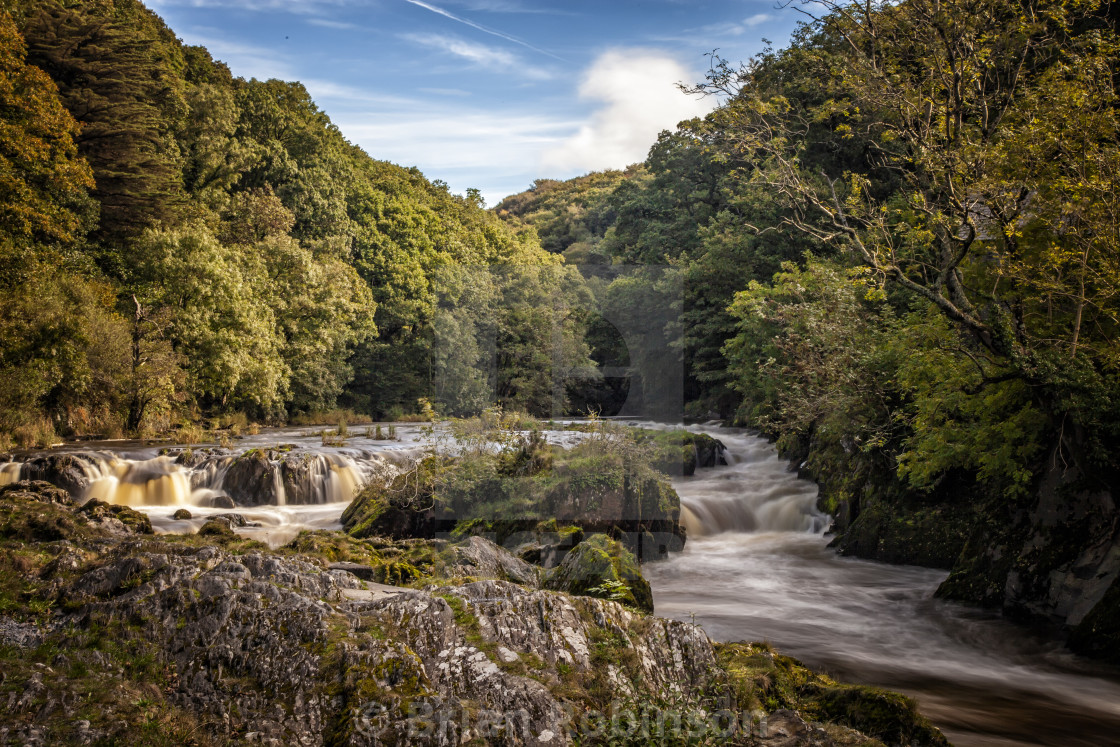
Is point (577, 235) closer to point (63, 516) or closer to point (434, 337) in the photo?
point (434, 337)

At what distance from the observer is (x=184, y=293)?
25.2 metres

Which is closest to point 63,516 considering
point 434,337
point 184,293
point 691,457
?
point 691,457

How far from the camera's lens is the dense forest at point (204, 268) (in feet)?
67.6

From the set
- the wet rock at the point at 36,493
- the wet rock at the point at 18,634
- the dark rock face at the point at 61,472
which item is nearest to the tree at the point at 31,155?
the dark rock face at the point at 61,472

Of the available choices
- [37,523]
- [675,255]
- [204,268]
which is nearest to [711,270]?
[675,255]

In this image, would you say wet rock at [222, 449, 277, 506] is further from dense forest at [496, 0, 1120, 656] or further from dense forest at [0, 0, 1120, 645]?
dense forest at [496, 0, 1120, 656]

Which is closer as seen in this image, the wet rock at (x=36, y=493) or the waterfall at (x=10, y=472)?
the wet rock at (x=36, y=493)

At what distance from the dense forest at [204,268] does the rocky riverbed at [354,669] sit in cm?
1860

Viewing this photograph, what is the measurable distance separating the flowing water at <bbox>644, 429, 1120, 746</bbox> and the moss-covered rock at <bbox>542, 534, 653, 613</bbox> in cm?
112

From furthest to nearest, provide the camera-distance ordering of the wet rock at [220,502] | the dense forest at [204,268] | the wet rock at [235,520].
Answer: the dense forest at [204,268] → the wet rock at [220,502] → the wet rock at [235,520]

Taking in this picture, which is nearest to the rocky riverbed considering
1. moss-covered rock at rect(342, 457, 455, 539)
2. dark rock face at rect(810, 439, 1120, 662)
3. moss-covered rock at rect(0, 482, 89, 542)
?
moss-covered rock at rect(0, 482, 89, 542)

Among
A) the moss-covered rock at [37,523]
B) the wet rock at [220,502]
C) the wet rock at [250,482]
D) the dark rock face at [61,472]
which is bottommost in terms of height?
the wet rock at [220,502]

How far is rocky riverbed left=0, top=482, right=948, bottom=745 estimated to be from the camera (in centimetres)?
346

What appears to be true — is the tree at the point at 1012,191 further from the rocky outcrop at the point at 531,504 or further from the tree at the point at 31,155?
the tree at the point at 31,155
